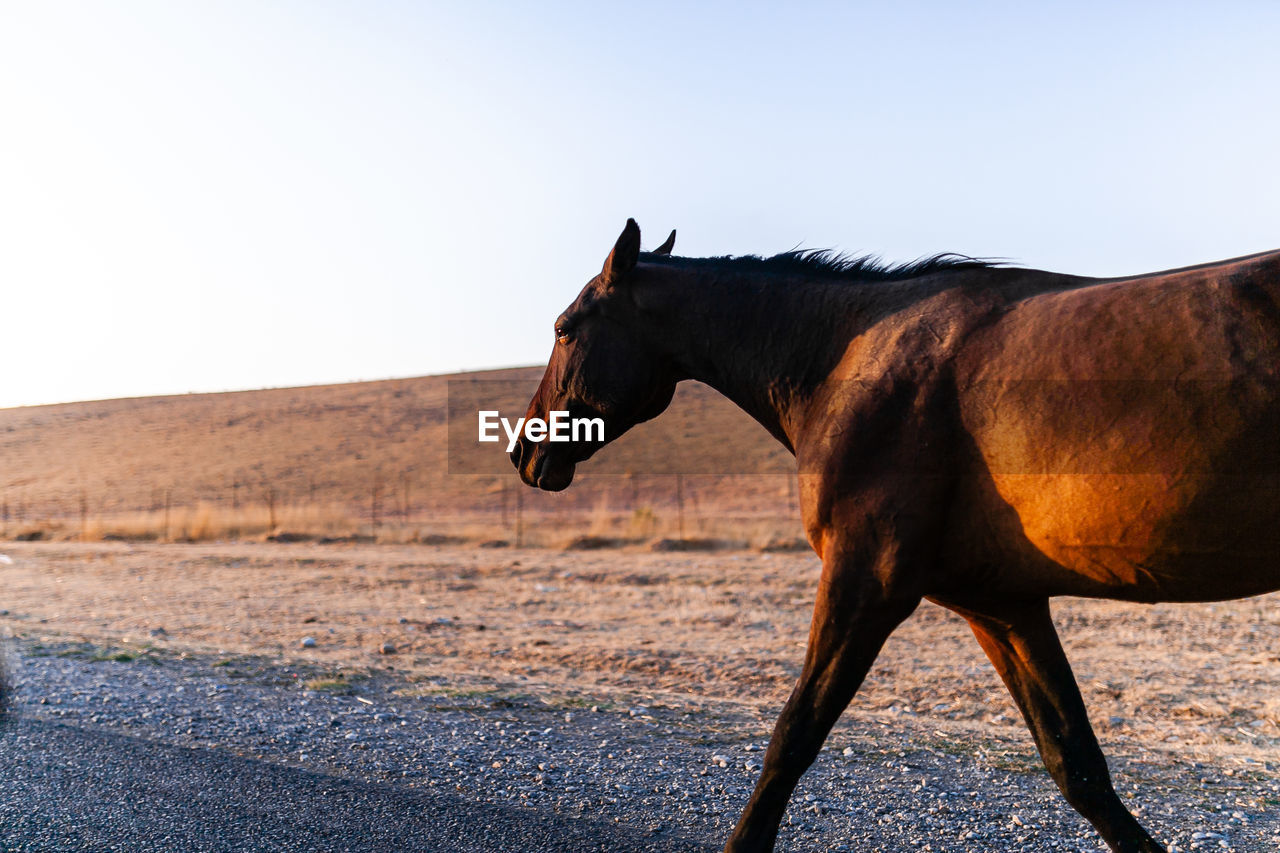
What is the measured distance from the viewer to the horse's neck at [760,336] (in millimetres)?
3727

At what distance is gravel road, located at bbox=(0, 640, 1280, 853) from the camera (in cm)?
403

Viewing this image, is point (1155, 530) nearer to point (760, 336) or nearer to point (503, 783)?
point (760, 336)

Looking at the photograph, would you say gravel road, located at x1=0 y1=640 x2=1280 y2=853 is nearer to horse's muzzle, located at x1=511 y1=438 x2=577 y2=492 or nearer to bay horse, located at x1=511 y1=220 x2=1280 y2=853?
bay horse, located at x1=511 y1=220 x2=1280 y2=853

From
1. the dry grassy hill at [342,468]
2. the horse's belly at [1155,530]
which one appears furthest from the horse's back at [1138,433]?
the dry grassy hill at [342,468]

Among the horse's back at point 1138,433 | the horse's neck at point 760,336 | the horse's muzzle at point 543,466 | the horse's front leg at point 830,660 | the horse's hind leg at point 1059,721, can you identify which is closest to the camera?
the horse's back at point 1138,433

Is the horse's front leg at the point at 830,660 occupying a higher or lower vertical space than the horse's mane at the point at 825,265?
lower

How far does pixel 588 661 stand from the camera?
9.09 metres

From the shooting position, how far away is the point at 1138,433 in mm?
2729

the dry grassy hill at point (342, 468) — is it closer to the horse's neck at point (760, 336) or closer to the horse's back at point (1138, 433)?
the horse's neck at point (760, 336)

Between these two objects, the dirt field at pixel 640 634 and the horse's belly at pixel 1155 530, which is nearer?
the horse's belly at pixel 1155 530

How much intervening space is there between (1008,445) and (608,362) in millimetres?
1743

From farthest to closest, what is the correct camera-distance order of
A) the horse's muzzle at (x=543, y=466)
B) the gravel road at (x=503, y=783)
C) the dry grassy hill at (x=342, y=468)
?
the dry grassy hill at (x=342, y=468) → the horse's muzzle at (x=543, y=466) → the gravel road at (x=503, y=783)

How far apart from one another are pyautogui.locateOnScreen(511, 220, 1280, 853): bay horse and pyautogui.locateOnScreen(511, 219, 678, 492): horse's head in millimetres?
188

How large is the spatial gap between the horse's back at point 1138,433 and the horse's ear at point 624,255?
157cm
